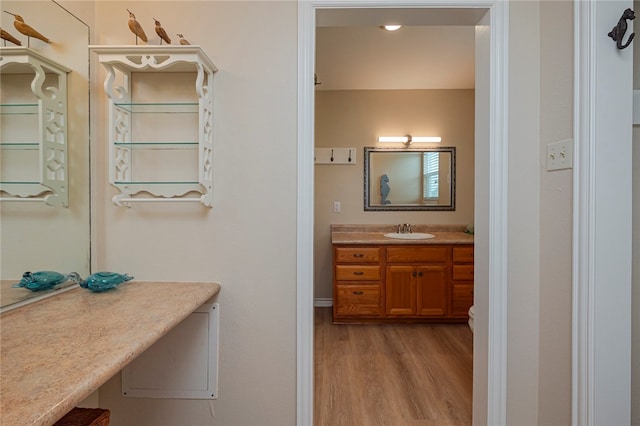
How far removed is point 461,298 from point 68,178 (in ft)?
10.7

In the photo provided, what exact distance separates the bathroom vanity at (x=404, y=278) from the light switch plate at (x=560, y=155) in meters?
1.88

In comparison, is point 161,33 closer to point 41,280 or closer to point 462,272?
point 41,280

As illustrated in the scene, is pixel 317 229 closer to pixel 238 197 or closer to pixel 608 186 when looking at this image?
pixel 238 197

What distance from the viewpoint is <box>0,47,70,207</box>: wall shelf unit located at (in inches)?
42.7

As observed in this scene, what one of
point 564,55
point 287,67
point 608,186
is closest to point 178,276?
point 287,67

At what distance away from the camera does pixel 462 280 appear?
319 cm

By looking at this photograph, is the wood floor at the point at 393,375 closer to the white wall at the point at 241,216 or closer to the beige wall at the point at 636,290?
the white wall at the point at 241,216

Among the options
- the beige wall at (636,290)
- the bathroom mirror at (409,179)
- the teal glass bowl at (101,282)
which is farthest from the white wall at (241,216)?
the bathroom mirror at (409,179)

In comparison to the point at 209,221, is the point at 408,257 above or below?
below

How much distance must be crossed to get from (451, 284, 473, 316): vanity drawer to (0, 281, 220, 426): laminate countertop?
2599 millimetres

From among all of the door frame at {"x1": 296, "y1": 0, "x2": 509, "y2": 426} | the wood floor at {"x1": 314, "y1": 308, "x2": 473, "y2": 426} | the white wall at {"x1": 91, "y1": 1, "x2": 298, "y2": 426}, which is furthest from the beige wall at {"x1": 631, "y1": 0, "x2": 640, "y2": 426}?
the white wall at {"x1": 91, "y1": 1, "x2": 298, "y2": 426}

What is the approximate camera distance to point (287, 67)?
1483mm

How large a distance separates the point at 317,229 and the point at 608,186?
278cm

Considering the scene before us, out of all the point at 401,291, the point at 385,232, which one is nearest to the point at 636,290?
the point at 401,291
